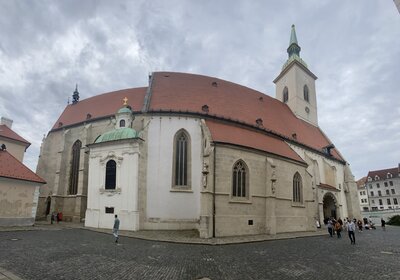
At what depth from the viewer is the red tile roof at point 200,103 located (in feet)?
79.9

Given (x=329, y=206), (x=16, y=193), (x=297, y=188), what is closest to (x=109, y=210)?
(x=16, y=193)

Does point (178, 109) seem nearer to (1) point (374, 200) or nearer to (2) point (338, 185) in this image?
(2) point (338, 185)

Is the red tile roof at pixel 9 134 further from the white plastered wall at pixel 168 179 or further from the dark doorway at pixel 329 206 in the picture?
the dark doorway at pixel 329 206

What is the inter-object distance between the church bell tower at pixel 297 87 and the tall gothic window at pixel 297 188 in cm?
1492

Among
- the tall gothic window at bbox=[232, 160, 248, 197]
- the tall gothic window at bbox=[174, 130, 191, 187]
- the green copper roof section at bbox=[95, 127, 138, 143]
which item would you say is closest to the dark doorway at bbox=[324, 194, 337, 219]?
the tall gothic window at bbox=[232, 160, 248, 197]

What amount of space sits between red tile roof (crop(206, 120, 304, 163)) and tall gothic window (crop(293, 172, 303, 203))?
1.63 meters

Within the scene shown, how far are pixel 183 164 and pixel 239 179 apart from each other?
194 inches

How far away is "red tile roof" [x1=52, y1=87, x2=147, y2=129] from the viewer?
26.0m

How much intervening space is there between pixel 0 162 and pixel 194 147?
15423 millimetres

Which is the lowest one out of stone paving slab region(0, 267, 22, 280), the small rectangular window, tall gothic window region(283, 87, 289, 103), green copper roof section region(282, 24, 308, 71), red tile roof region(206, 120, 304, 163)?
stone paving slab region(0, 267, 22, 280)

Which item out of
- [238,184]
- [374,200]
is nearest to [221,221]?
[238,184]

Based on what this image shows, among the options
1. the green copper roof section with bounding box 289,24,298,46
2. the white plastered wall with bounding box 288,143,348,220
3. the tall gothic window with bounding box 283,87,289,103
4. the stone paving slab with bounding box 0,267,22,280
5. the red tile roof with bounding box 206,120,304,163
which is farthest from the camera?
the green copper roof section with bounding box 289,24,298,46

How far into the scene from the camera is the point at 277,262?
365 inches

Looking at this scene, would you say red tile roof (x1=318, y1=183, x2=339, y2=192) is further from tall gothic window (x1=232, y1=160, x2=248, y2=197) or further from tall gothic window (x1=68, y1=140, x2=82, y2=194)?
tall gothic window (x1=68, y1=140, x2=82, y2=194)
